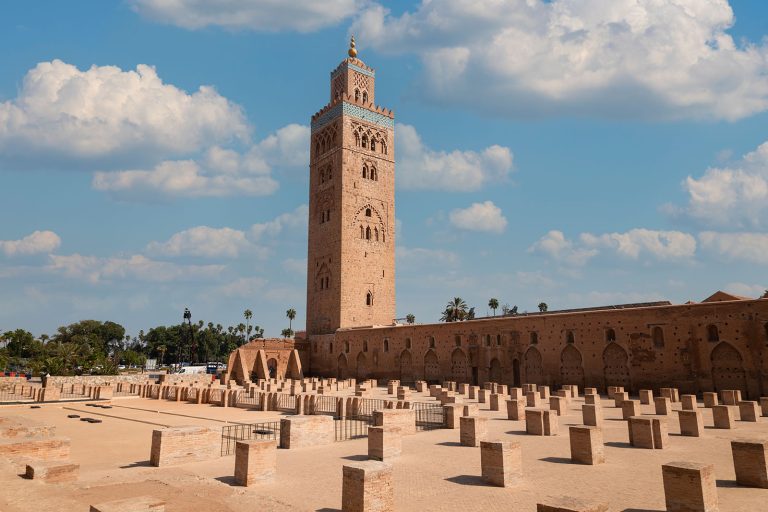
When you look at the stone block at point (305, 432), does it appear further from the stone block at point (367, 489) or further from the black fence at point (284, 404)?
the black fence at point (284, 404)

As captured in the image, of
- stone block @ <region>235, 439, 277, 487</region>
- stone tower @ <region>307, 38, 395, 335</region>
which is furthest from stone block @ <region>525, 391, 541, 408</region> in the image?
stone tower @ <region>307, 38, 395, 335</region>

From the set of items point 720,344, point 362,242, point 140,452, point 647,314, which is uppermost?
point 362,242

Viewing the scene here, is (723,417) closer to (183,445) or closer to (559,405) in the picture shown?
(559,405)

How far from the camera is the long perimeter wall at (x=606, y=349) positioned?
20281 millimetres

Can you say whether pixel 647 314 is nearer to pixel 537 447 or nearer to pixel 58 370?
pixel 537 447

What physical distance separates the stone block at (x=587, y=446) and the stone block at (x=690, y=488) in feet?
9.17

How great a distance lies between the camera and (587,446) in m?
9.75

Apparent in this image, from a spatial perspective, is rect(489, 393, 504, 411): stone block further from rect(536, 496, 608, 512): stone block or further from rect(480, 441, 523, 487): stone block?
rect(536, 496, 608, 512): stone block

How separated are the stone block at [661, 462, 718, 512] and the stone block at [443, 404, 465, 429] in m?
8.39

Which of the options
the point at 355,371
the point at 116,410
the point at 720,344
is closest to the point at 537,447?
the point at 720,344

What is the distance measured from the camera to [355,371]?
38406 mm

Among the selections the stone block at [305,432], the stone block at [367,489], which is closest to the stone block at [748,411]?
the stone block at [305,432]

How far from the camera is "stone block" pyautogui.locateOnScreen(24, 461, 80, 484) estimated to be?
8.04 meters

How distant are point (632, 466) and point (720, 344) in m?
14.4
